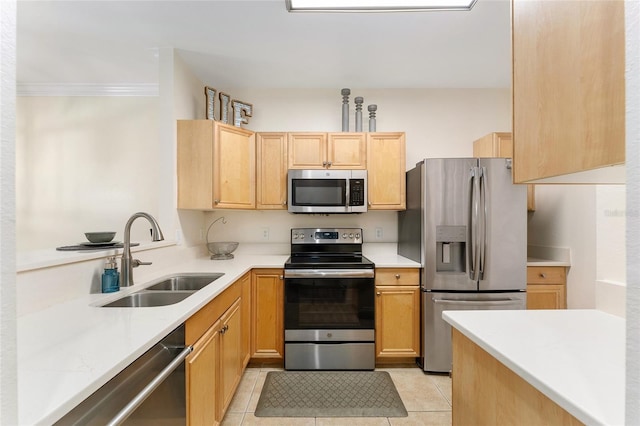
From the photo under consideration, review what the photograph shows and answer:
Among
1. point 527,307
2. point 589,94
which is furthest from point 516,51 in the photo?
point 527,307

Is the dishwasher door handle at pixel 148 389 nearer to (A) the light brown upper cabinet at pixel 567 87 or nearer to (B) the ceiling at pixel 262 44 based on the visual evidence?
(A) the light brown upper cabinet at pixel 567 87

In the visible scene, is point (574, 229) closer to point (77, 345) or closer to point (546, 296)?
point (546, 296)

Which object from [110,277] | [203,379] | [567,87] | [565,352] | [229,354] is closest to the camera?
[567,87]

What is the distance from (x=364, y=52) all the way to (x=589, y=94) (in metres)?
2.15

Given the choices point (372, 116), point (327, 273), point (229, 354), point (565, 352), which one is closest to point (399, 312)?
point (327, 273)

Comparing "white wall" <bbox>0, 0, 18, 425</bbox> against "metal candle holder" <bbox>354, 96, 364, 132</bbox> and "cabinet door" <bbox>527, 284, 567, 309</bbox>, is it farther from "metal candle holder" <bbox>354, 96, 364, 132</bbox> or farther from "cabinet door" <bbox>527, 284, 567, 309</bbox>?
"cabinet door" <bbox>527, 284, 567, 309</bbox>

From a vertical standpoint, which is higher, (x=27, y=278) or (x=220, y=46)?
(x=220, y=46)

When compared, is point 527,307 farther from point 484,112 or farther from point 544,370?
point 544,370

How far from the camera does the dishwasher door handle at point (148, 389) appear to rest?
2.73 ft

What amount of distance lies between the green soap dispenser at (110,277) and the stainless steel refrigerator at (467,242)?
215 cm

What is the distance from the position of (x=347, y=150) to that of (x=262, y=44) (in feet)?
3.81

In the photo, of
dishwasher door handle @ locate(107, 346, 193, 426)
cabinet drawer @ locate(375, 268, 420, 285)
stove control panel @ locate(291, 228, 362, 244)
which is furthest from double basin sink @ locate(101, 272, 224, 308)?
cabinet drawer @ locate(375, 268, 420, 285)

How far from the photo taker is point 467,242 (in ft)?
7.98

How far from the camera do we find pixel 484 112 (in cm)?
324
